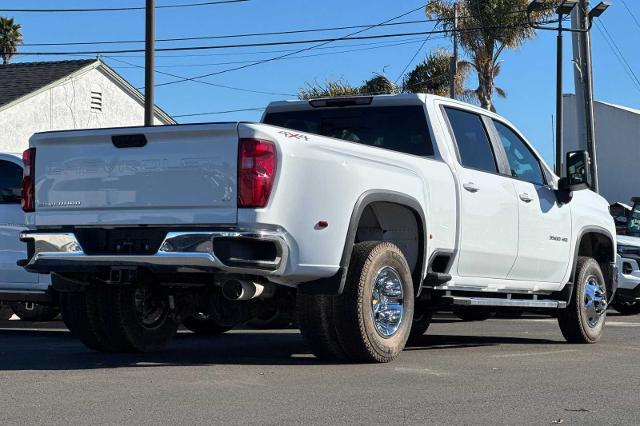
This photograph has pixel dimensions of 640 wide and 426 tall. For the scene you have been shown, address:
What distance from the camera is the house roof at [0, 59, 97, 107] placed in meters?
31.0

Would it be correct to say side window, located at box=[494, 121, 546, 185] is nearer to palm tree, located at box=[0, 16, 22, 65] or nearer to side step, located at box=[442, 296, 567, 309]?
side step, located at box=[442, 296, 567, 309]

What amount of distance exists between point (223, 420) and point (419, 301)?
3622 millimetres

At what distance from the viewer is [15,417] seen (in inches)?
218

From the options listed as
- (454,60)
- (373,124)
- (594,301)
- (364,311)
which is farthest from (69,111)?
(364,311)

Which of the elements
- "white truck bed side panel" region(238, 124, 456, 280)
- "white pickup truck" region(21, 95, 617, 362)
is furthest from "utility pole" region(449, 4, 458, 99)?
"white truck bed side panel" region(238, 124, 456, 280)

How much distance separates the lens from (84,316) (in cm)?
843

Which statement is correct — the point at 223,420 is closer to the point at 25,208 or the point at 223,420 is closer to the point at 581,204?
the point at 25,208

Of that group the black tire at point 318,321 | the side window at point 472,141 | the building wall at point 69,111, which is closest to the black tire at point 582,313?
the side window at point 472,141

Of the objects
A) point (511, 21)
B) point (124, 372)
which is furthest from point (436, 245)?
point (511, 21)

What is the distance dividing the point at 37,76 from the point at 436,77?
15.2 m

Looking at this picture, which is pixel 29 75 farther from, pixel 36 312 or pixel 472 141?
pixel 472 141

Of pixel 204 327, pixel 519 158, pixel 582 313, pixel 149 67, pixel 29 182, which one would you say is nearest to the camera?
pixel 29 182

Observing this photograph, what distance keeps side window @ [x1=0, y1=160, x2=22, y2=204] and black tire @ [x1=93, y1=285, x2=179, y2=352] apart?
2.61 meters

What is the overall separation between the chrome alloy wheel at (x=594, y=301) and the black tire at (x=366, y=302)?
323 cm
